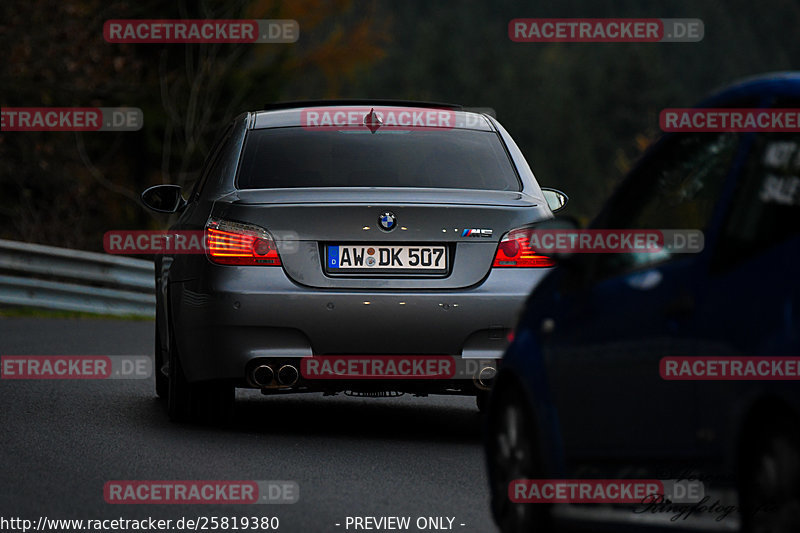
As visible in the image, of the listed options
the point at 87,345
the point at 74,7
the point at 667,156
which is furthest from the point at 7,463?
the point at 74,7

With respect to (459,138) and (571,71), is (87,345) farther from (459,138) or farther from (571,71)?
(571,71)

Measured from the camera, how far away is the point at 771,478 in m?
4.00

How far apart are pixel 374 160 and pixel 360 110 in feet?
1.80

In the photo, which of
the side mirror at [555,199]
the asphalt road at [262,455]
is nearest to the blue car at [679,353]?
the asphalt road at [262,455]

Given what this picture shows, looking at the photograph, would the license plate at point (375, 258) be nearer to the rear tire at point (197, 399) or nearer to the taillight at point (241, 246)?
the taillight at point (241, 246)

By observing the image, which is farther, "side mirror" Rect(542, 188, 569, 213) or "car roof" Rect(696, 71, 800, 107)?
"side mirror" Rect(542, 188, 569, 213)

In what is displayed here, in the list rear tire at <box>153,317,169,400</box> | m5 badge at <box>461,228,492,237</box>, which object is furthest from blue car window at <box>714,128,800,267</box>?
rear tire at <box>153,317,169,400</box>

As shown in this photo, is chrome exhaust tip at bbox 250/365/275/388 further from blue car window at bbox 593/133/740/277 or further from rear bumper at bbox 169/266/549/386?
blue car window at bbox 593/133/740/277

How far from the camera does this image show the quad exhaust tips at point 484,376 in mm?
8664

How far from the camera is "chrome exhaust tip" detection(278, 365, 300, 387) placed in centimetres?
866

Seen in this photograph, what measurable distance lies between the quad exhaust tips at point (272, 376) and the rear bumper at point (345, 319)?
0.22 ft

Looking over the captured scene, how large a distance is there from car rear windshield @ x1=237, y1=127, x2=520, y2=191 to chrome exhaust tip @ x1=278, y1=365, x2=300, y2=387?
1073 millimetres

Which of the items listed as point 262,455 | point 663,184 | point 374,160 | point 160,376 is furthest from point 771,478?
point 160,376

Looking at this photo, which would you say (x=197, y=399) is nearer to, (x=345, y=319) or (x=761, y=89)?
(x=345, y=319)
